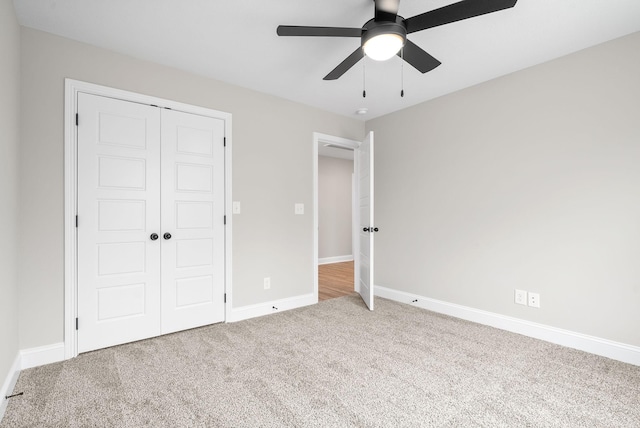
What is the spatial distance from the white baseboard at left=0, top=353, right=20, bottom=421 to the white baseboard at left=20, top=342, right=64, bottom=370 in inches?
2.6

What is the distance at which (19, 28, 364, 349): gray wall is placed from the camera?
2.26 meters

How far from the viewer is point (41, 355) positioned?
7.47ft

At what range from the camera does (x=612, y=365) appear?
7.54 feet

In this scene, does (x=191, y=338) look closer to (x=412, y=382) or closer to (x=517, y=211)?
(x=412, y=382)

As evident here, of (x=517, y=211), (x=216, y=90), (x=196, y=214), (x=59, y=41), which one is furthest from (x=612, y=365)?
(x=59, y=41)

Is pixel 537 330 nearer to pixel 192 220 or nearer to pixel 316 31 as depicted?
pixel 316 31

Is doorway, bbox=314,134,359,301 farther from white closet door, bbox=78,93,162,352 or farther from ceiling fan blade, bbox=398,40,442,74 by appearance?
ceiling fan blade, bbox=398,40,442,74

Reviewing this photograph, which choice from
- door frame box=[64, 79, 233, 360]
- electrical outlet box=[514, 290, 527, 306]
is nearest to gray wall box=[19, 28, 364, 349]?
door frame box=[64, 79, 233, 360]

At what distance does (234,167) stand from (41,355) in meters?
2.11

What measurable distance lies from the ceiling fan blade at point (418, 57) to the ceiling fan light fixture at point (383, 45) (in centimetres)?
13

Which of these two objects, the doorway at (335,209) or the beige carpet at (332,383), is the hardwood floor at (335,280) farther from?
the beige carpet at (332,383)

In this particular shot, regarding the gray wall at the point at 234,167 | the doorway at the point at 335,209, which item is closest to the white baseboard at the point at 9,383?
the gray wall at the point at 234,167

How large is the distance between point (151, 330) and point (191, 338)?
0.36m

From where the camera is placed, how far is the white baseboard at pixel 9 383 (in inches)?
68.6
